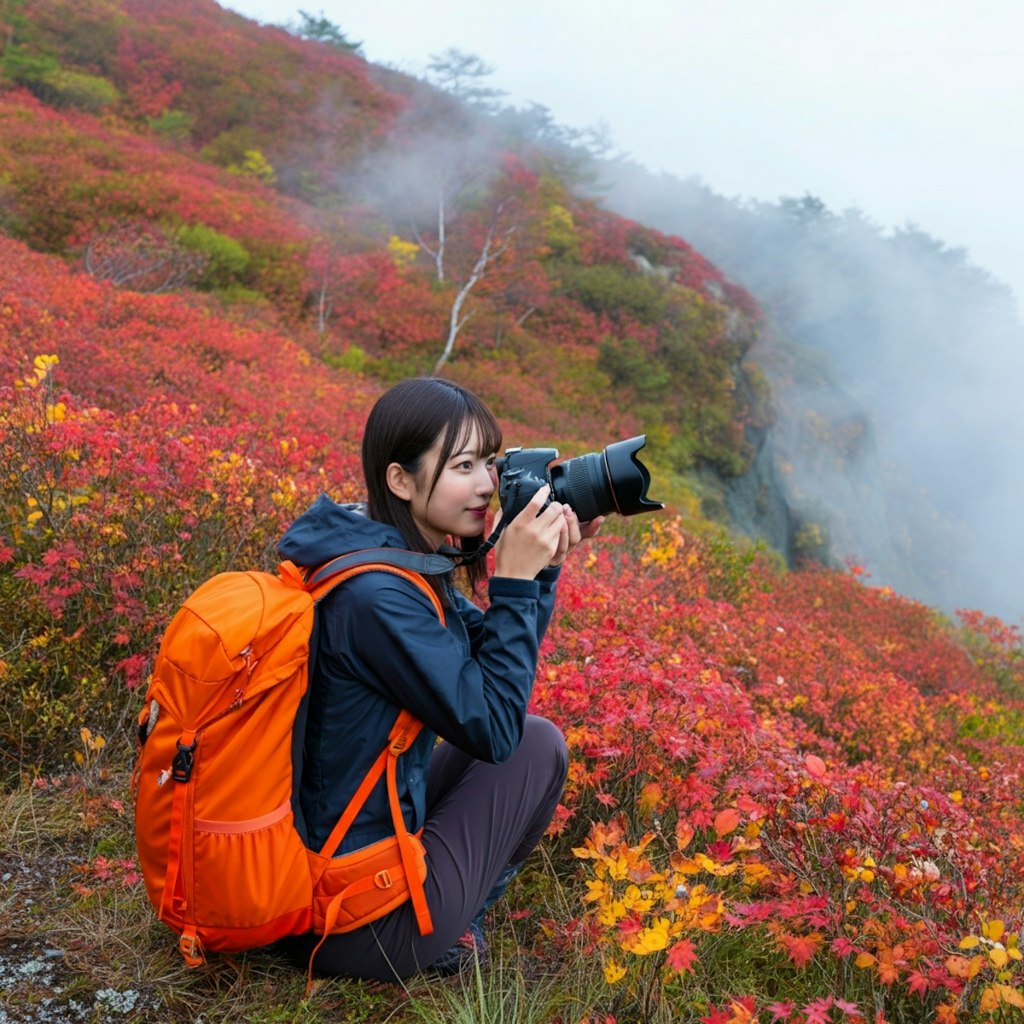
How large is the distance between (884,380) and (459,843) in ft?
126

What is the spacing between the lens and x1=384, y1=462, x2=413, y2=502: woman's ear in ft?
6.22

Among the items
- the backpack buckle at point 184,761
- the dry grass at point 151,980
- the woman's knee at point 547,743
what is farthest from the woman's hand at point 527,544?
the dry grass at point 151,980

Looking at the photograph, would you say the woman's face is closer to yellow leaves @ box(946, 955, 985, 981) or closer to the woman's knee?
the woman's knee

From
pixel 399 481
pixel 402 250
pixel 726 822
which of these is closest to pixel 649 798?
pixel 726 822

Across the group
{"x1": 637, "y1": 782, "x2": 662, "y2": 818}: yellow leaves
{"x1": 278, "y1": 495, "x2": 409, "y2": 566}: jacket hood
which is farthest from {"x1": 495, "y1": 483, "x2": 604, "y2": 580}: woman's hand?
{"x1": 637, "y1": 782, "x2": 662, "y2": 818}: yellow leaves

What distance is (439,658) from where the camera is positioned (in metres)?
1.68

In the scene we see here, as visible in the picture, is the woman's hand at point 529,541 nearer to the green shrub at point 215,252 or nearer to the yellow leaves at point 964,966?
the yellow leaves at point 964,966

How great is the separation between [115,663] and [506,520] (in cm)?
184

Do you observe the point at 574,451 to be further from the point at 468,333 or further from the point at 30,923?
the point at 30,923

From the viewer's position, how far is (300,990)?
1.93m

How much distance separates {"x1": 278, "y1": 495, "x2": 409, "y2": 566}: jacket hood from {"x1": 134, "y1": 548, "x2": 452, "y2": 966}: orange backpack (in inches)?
1.2

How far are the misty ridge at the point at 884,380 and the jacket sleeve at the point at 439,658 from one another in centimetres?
1936

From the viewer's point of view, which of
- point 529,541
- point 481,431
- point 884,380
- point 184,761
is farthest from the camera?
point 884,380

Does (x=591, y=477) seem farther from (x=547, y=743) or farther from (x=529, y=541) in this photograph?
(x=547, y=743)
